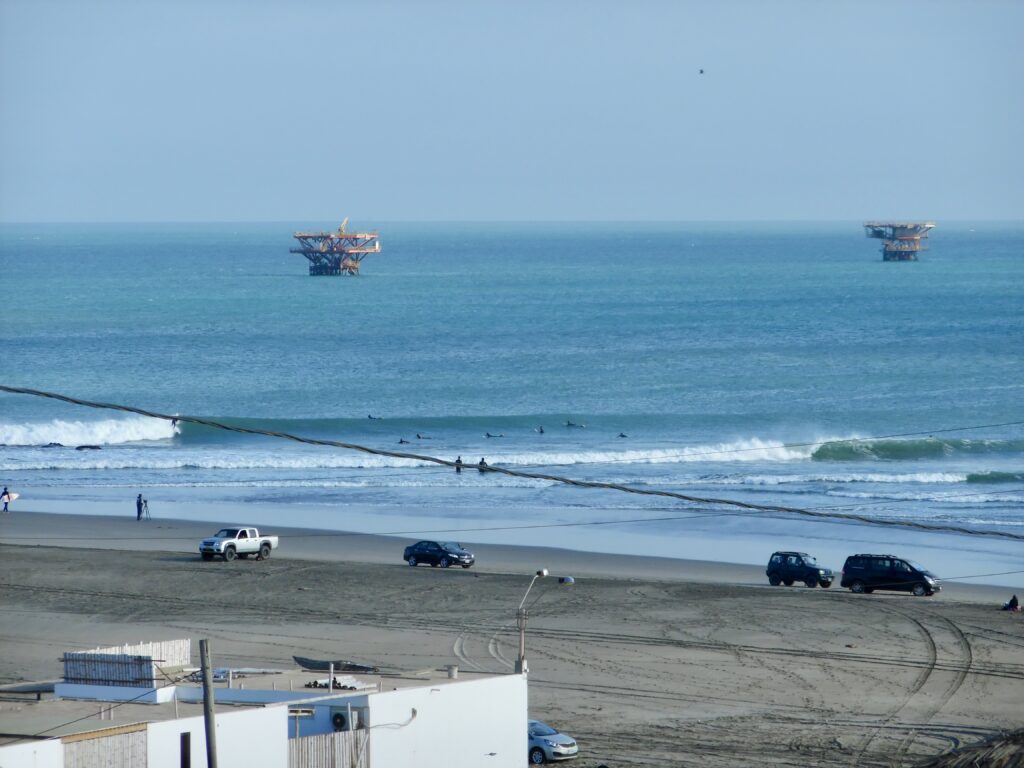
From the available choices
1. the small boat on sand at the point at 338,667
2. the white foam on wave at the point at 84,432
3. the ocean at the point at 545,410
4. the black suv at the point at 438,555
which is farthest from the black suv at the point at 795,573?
the white foam on wave at the point at 84,432

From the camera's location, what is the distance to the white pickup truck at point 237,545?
3953 cm

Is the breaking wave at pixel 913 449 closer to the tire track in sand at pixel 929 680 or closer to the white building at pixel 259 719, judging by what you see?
the tire track in sand at pixel 929 680

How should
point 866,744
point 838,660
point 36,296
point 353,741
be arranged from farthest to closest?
point 36,296, point 838,660, point 866,744, point 353,741

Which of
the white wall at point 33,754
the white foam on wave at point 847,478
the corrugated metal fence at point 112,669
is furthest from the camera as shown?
the white foam on wave at point 847,478

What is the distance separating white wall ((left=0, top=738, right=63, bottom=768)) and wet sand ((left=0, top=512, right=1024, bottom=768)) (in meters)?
9.85

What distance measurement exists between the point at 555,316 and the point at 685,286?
139 ft

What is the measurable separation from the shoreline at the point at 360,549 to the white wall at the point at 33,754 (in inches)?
993

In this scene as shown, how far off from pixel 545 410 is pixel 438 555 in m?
39.3

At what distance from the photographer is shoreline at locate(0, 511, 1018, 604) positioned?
127ft

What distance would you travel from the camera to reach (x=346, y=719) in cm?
1644

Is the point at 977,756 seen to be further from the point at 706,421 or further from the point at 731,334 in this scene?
the point at 731,334

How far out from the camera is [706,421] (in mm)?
74125

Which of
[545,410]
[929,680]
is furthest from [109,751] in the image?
[545,410]

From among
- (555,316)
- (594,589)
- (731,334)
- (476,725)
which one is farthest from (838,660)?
(555,316)
